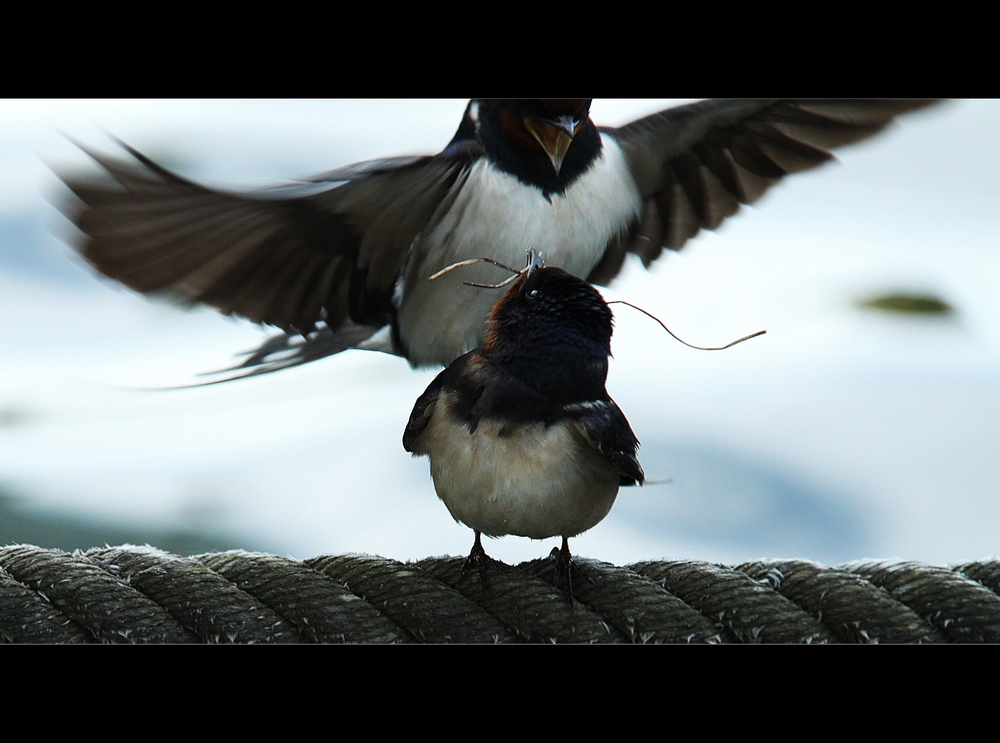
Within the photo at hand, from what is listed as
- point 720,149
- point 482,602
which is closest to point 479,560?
point 482,602

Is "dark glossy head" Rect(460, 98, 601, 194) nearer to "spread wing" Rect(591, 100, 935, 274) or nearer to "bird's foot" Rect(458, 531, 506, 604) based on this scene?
"spread wing" Rect(591, 100, 935, 274)

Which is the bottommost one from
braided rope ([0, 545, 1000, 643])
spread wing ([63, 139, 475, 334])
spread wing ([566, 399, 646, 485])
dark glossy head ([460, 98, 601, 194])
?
braided rope ([0, 545, 1000, 643])

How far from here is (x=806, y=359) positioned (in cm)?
101

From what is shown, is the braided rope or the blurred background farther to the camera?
the blurred background

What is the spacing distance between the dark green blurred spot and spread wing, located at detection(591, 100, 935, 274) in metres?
0.15

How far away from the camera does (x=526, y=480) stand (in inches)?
32.4

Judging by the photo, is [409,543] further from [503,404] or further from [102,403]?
[102,403]

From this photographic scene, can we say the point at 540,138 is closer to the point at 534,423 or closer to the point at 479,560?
the point at 534,423

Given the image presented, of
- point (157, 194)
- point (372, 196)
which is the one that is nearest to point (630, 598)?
point (372, 196)

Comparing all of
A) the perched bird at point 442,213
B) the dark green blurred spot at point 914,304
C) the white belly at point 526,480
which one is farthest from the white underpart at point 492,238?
the dark green blurred spot at point 914,304

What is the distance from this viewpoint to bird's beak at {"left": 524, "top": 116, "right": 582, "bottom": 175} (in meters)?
0.90

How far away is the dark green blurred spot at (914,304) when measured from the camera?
1014 mm

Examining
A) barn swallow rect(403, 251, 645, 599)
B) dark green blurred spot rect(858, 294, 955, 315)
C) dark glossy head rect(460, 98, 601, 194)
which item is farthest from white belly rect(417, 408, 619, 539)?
dark green blurred spot rect(858, 294, 955, 315)

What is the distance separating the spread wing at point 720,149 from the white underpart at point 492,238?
2cm
